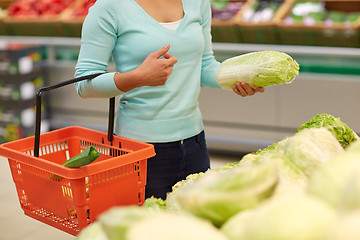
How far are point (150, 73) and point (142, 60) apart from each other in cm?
17

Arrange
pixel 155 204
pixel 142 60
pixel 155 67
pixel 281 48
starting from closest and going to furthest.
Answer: pixel 155 204 → pixel 155 67 → pixel 142 60 → pixel 281 48

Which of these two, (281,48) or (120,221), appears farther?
(281,48)

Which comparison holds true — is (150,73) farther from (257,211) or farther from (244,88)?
(257,211)

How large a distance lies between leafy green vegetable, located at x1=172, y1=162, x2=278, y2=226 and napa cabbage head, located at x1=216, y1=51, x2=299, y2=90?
1228 mm

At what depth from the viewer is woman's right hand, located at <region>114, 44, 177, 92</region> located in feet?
5.79

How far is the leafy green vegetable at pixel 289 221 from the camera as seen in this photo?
0.64 meters

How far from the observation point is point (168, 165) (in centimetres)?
202

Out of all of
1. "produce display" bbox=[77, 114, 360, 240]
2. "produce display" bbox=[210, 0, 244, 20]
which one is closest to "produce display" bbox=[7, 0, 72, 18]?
"produce display" bbox=[210, 0, 244, 20]

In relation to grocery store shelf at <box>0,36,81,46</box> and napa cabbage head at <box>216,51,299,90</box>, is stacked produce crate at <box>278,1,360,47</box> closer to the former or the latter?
grocery store shelf at <box>0,36,81,46</box>

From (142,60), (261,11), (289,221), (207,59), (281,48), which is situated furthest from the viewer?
(261,11)

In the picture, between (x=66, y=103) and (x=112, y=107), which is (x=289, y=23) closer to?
(x=66, y=103)

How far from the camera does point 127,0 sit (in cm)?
188

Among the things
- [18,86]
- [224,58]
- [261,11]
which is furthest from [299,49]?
[18,86]

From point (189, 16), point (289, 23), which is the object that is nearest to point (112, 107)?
point (189, 16)
